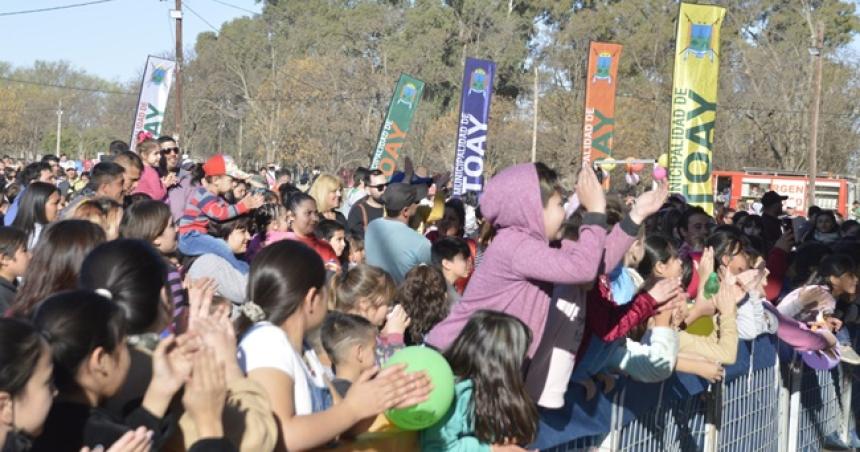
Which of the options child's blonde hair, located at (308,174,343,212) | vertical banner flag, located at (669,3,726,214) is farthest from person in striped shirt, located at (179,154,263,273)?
vertical banner flag, located at (669,3,726,214)

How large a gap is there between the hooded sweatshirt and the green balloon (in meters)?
0.81

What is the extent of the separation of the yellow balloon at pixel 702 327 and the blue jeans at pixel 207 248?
273cm

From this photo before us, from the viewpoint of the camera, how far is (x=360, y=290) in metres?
5.85

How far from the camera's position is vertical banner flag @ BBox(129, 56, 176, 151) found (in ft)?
69.1

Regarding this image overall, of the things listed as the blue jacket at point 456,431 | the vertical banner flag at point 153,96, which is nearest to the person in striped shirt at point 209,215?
the blue jacket at point 456,431

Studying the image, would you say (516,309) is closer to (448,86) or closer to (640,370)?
(640,370)

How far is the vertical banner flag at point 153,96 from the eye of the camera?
69.1 feet

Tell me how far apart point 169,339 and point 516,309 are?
6.11 ft

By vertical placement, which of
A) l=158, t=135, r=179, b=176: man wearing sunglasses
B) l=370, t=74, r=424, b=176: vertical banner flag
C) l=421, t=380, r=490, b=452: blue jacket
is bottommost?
l=421, t=380, r=490, b=452: blue jacket

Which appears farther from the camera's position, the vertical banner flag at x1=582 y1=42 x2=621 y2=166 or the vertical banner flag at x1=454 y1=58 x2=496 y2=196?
the vertical banner flag at x1=582 y1=42 x2=621 y2=166

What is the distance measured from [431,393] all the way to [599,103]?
64.4ft

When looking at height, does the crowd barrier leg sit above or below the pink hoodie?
below

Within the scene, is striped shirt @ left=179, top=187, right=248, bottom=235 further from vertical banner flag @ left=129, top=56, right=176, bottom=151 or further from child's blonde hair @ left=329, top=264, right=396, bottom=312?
vertical banner flag @ left=129, top=56, right=176, bottom=151

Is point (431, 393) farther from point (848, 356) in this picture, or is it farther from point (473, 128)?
point (473, 128)
